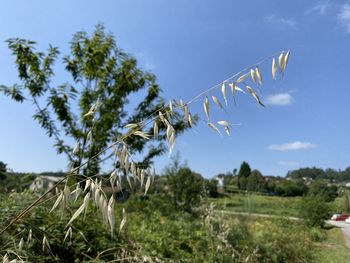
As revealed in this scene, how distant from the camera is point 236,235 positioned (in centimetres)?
849

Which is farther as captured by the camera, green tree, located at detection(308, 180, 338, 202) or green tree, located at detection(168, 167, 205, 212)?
green tree, located at detection(308, 180, 338, 202)

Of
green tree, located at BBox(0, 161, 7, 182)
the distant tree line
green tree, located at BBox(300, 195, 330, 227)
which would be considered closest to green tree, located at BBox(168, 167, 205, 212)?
green tree, located at BBox(300, 195, 330, 227)

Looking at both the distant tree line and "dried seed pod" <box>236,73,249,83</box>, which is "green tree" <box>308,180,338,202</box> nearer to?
"dried seed pod" <box>236,73,249,83</box>

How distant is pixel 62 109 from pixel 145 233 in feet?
13.0

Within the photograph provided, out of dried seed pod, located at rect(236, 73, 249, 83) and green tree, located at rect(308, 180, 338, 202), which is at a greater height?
green tree, located at rect(308, 180, 338, 202)

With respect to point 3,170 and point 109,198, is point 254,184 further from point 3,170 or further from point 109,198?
point 109,198

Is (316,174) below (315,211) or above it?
above

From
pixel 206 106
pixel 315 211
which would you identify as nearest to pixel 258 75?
pixel 206 106

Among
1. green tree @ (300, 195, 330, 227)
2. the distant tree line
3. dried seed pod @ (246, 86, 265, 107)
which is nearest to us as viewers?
dried seed pod @ (246, 86, 265, 107)

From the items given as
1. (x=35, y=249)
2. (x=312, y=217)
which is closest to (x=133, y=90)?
(x=35, y=249)

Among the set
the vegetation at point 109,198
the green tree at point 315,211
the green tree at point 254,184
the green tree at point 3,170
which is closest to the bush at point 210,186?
the vegetation at point 109,198

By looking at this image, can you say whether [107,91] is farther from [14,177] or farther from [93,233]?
[93,233]

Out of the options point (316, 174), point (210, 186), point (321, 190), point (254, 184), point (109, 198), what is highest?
point (316, 174)

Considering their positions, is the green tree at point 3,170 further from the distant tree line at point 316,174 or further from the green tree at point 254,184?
the distant tree line at point 316,174
